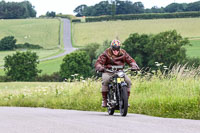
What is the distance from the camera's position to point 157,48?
80.6 metres

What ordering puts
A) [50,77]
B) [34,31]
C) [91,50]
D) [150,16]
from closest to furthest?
[50,77] < [91,50] < [34,31] < [150,16]

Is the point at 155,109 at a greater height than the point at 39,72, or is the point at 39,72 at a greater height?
the point at 155,109

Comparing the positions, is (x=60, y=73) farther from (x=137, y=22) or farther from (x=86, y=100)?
(x=86, y=100)

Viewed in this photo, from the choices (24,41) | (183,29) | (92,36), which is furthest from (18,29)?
(183,29)

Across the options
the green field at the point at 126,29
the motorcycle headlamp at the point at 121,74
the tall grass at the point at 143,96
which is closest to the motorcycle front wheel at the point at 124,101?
the motorcycle headlamp at the point at 121,74

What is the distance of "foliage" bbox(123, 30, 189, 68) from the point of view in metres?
78.8

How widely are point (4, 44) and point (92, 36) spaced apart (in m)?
21.8

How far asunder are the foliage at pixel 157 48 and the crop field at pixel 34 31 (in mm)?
33939

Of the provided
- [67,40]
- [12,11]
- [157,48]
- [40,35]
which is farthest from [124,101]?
[12,11]

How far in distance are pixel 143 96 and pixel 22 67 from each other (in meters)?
82.9

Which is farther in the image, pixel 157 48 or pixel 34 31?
pixel 34 31

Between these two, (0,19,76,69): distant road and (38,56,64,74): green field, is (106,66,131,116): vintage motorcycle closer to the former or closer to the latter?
(38,56,64,74): green field

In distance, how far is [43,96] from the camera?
630 inches

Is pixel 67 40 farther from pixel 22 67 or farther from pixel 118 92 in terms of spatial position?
pixel 118 92
